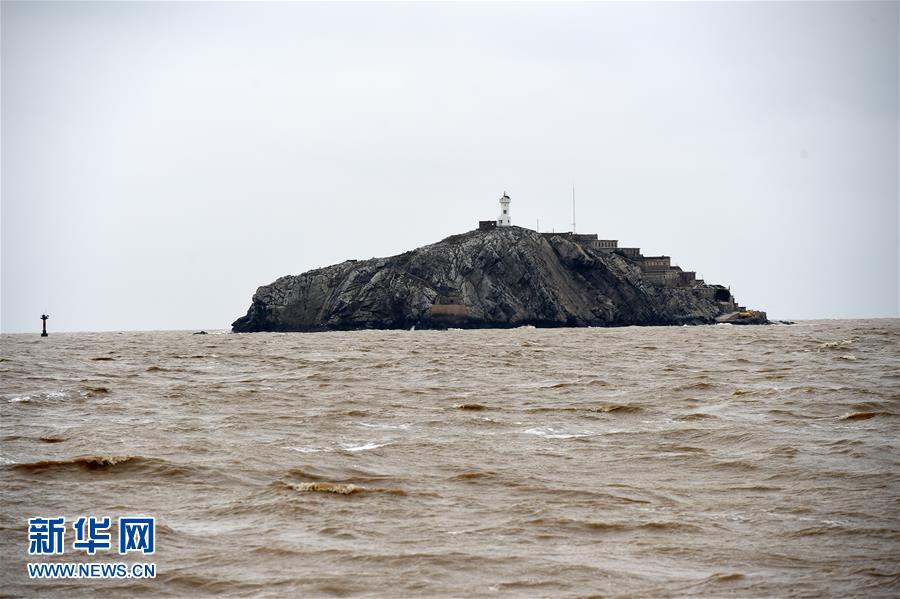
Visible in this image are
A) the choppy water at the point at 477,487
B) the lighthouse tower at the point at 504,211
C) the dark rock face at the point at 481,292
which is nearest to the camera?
the choppy water at the point at 477,487

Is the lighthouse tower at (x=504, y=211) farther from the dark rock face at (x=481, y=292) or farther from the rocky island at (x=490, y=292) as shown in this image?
the dark rock face at (x=481, y=292)

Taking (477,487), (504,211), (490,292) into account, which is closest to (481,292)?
(490,292)

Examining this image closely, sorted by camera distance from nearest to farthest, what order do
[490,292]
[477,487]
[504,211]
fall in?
1. [477,487]
2. [490,292]
3. [504,211]

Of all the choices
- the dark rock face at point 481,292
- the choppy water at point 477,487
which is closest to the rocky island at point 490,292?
the dark rock face at point 481,292

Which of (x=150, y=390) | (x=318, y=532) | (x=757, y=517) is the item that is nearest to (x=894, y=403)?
(x=757, y=517)

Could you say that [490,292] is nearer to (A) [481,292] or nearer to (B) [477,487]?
(A) [481,292]

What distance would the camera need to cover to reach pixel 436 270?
592 ft

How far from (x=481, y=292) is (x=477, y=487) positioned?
162267 millimetres

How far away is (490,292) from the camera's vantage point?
178 meters

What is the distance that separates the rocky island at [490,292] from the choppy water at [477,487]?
471 feet

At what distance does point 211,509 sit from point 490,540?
4838 millimetres

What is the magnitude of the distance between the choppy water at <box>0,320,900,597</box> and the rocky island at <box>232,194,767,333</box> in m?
144

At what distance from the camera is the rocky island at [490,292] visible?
582ft

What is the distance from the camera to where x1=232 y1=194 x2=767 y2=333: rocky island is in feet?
582
